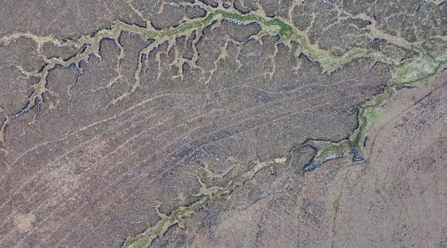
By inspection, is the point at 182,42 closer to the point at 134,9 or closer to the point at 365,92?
the point at 134,9

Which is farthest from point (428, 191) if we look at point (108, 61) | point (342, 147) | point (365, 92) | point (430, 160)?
point (108, 61)

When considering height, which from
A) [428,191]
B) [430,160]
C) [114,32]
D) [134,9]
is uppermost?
[134,9]

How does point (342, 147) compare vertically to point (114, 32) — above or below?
below

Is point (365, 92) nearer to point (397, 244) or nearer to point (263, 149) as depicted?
point (263, 149)

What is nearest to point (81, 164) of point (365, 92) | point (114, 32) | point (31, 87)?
point (31, 87)

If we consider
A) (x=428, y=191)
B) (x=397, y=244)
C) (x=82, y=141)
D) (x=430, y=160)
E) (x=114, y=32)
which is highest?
(x=114, y=32)

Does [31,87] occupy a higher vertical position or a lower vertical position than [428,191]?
higher
